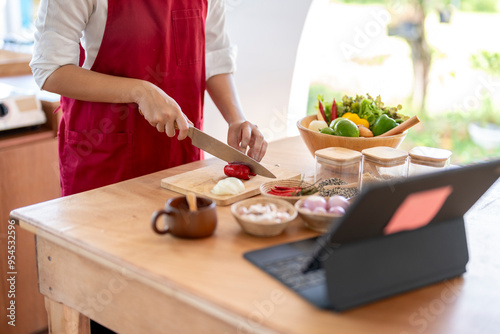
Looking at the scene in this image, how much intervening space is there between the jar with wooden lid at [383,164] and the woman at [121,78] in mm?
380

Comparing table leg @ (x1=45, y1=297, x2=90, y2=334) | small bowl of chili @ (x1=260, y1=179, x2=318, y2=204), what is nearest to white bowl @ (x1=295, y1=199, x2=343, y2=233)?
small bowl of chili @ (x1=260, y1=179, x2=318, y2=204)

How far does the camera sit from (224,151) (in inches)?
64.3

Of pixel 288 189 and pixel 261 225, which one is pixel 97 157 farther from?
pixel 261 225

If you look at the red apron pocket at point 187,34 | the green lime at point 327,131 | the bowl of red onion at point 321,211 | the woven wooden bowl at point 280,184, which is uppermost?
the red apron pocket at point 187,34

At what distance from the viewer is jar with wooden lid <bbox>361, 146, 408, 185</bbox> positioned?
4.89 feet

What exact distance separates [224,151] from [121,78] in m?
0.35

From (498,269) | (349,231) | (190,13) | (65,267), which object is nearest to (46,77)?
(190,13)

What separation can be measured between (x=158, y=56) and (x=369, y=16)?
481cm

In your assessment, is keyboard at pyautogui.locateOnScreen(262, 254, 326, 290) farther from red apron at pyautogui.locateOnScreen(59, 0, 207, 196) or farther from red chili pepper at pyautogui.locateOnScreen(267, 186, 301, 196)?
red apron at pyautogui.locateOnScreen(59, 0, 207, 196)

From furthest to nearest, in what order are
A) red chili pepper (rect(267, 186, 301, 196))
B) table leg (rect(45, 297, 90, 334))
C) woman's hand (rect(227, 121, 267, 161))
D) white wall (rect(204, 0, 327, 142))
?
white wall (rect(204, 0, 327, 142)) < woman's hand (rect(227, 121, 267, 161)) < red chili pepper (rect(267, 186, 301, 196)) < table leg (rect(45, 297, 90, 334))

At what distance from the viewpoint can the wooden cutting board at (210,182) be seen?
1.48 metres

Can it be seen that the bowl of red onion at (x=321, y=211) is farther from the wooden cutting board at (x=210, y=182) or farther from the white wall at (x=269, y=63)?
the white wall at (x=269, y=63)

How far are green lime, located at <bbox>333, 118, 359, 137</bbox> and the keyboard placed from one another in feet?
2.04

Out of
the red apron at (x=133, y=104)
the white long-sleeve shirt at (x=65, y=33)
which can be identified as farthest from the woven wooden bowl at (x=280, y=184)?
the white long-sleeve shirt at (x=65, y=33)
